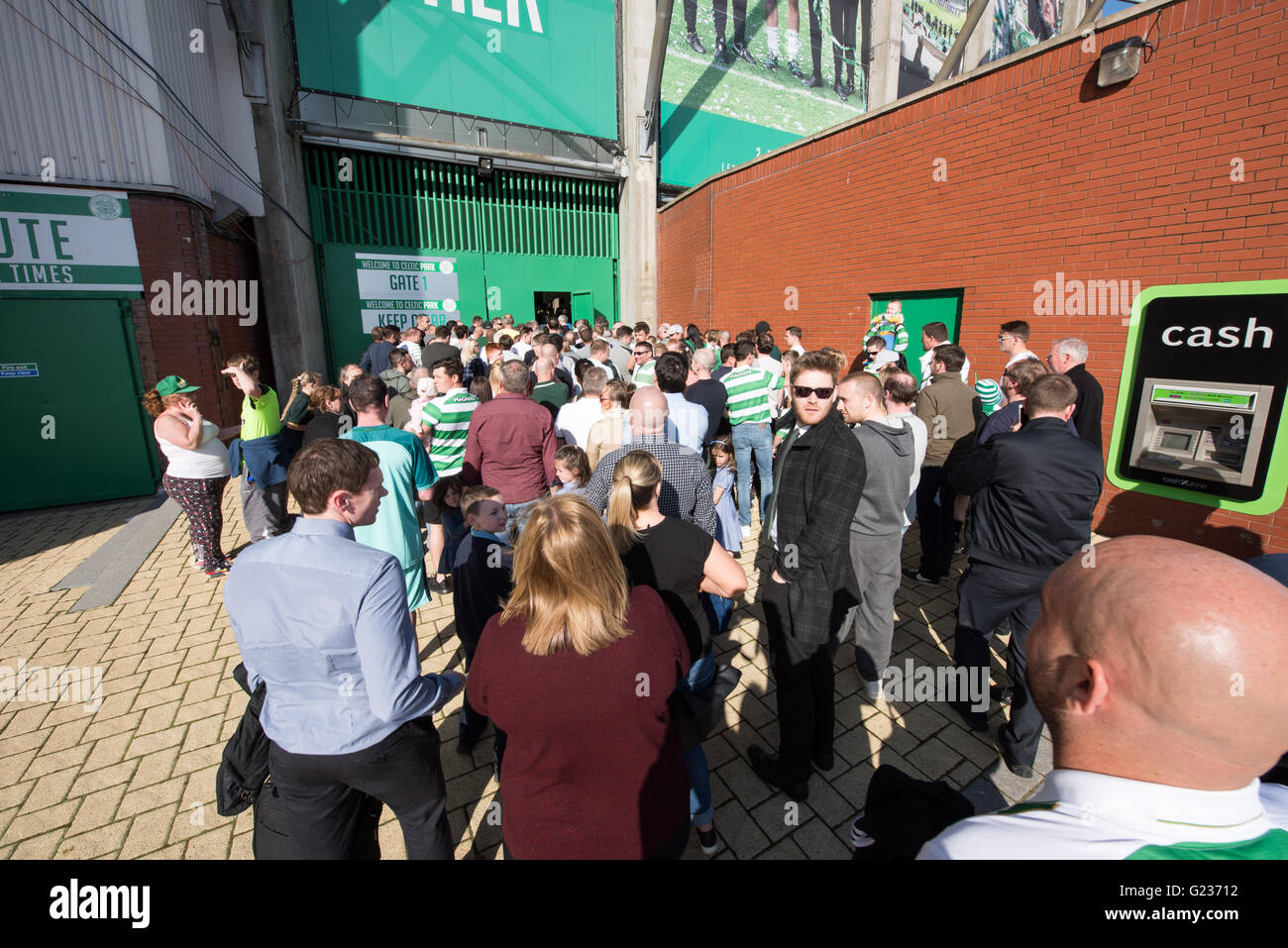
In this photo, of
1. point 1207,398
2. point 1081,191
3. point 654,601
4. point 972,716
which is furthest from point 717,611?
point 1081,191

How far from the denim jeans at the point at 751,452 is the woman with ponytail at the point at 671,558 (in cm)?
350

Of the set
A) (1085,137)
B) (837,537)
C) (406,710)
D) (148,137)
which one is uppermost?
(148,137)

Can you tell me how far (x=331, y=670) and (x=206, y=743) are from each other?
2336mm

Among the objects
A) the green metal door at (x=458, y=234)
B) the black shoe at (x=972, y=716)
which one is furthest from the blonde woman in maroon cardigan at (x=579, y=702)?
the green metal door at (x=458, y=234)

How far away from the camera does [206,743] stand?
330 centimetres

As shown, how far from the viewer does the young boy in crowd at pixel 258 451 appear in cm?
491

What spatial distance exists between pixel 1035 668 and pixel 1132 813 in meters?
0.25

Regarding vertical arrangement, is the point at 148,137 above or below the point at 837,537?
above

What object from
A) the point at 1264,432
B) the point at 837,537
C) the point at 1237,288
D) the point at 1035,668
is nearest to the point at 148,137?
the point at 837,537

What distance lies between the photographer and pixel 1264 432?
4391 mm

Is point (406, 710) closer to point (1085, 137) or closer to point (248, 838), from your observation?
point (248, 838)

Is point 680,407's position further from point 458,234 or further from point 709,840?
point 458,234

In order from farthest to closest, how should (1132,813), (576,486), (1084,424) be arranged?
(1084,424) → (576,486) → (1132,813)

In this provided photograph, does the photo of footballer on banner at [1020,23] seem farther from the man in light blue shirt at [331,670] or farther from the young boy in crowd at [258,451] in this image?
the man in light blue shirt at [331,670]
